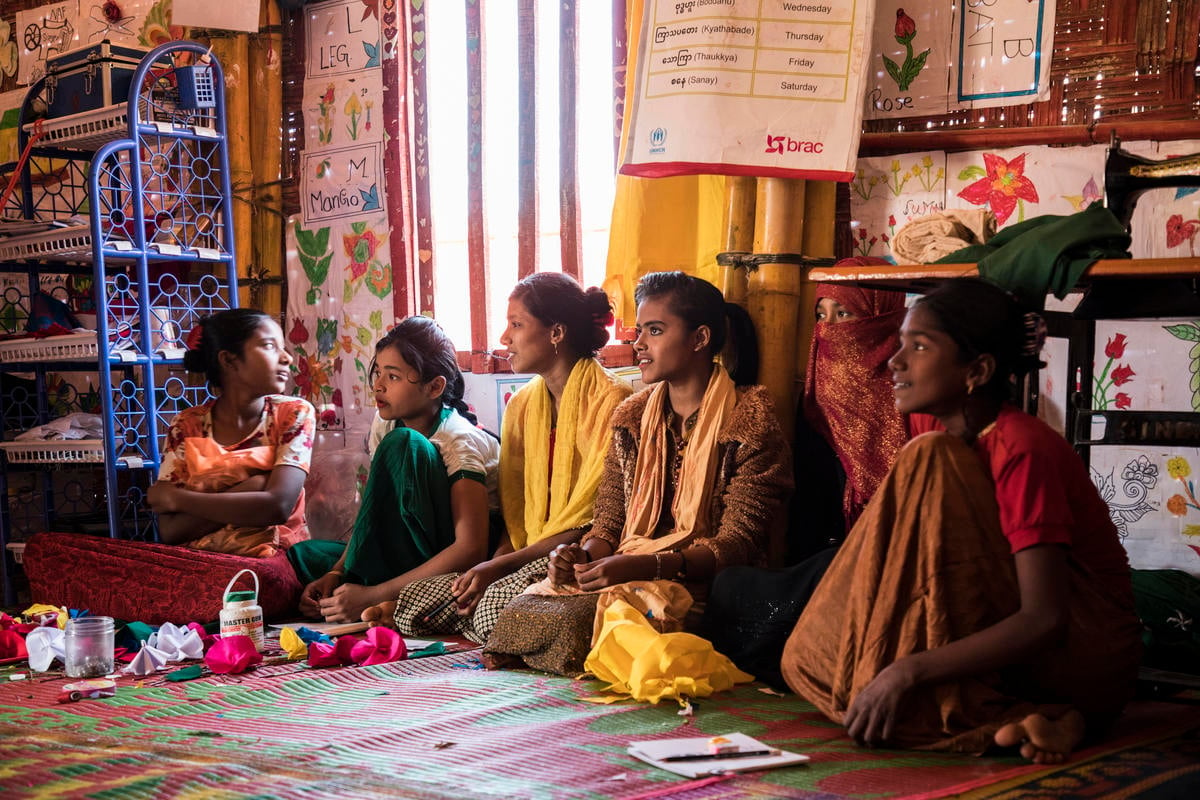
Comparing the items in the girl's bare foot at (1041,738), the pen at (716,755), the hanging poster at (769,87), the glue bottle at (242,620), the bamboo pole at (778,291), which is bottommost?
the glue bottle at (242,620)

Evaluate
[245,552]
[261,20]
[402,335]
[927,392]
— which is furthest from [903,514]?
[261,20]

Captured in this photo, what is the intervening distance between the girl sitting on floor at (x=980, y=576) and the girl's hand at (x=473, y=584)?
5.05 ft

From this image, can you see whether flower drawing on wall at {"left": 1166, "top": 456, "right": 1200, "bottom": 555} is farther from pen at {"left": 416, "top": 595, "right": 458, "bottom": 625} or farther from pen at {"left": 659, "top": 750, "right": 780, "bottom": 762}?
pen at {"left": 416, "top": 595, "right": 458, "bottom": 625}

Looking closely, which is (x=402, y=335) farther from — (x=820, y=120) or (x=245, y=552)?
(x=820, y=120)

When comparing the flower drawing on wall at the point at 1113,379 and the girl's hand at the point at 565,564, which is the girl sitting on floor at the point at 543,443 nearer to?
the girl's hand at the point at 565,564

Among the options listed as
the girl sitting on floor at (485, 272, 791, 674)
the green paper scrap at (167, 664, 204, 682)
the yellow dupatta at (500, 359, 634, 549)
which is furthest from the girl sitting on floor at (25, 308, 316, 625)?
the girl sitting on floor at (485, 272, 791, 674)

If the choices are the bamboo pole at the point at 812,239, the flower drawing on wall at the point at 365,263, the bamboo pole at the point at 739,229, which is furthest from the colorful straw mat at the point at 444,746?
the flower drawing on wall at the point at 365,263

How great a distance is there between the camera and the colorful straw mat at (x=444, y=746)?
221cm

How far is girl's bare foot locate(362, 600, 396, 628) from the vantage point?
3.99 meters

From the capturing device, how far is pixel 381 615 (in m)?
4.02

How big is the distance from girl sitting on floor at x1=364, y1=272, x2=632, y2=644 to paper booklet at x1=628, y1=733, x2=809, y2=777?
4.85 ft

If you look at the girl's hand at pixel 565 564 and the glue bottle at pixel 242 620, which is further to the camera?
the glue bottle at pixel 242 620

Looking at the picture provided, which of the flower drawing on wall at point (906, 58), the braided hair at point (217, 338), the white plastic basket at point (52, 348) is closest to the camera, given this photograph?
the flower drawing on wall at point (906, 58)

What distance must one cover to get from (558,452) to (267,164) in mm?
2517
